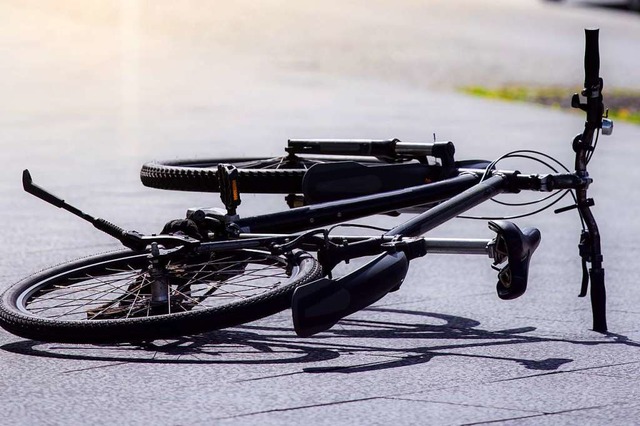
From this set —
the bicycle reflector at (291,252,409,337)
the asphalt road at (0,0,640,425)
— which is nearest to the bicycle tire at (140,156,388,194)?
the asphalt road at (0,0,640,425)

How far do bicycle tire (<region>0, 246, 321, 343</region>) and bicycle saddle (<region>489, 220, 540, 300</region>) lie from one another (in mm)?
759

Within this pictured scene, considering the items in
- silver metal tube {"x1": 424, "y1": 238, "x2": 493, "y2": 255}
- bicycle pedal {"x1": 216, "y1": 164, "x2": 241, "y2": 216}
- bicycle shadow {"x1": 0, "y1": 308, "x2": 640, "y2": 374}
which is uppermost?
bicycle pedal {"x1": 216, "y1": 164, "x2": 241, "y2": 216}

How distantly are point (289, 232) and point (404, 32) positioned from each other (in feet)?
80.5

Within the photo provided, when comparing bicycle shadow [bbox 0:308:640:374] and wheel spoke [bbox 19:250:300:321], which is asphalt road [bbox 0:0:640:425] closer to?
bicycle shadow [bbox 0:308:640:374]

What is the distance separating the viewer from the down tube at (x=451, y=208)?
582cm

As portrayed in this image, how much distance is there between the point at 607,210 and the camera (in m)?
10.3

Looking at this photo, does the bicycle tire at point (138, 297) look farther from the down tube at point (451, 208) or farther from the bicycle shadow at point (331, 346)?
the down tube at point (451, 208)

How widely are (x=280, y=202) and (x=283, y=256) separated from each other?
4610 mm

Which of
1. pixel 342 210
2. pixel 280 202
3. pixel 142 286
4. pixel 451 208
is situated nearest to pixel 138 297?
pixel 142 286

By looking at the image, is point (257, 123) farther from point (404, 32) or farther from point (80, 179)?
point (404, 32)

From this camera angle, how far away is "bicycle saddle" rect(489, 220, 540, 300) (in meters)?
5.75

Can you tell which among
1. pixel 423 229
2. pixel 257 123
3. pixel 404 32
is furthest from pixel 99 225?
pixel 404 32

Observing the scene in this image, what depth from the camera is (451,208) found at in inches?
237

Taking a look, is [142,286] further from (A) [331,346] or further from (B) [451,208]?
(B) [451,208]
